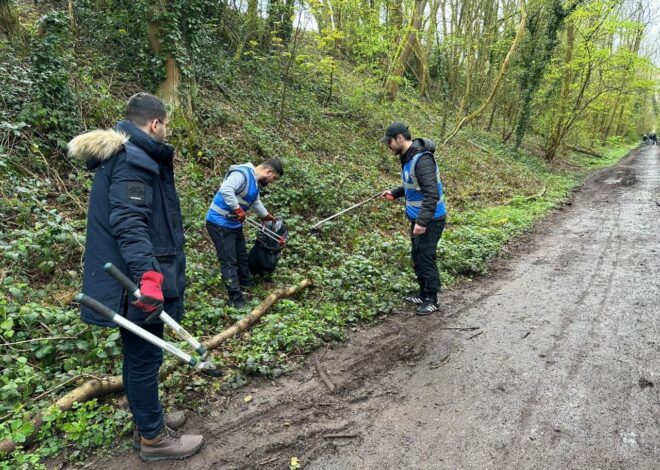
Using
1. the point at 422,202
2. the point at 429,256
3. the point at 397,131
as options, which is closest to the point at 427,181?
the point at 422,202

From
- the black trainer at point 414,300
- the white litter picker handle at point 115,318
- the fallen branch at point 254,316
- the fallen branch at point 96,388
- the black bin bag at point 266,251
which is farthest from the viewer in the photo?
the black bin bag at point 266,251

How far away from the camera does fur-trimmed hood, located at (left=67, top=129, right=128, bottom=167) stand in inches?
106

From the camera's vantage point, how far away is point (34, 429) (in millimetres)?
3264

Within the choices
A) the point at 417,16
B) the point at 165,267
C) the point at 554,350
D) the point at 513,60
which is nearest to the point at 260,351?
the point at 165,267

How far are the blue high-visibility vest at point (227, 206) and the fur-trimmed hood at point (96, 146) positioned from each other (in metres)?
2.72

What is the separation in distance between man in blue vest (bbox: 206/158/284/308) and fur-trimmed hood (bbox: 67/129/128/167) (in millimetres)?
2613

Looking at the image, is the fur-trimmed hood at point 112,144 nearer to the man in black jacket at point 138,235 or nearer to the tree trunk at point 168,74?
the man in black jacket at point 138,235

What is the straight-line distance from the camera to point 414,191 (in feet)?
18.4

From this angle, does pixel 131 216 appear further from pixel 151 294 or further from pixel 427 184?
pixel 427 184

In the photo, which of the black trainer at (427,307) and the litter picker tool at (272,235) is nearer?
the black trainer at (427,307)

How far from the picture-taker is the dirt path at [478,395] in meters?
3.17

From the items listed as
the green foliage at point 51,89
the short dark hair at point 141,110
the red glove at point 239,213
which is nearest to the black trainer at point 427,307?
the red glove at point 239,213

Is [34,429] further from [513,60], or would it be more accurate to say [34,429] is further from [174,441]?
[513,60]

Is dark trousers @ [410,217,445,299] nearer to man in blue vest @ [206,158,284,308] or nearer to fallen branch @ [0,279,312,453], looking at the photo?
man in blue vest @ [206,158,284,308]
